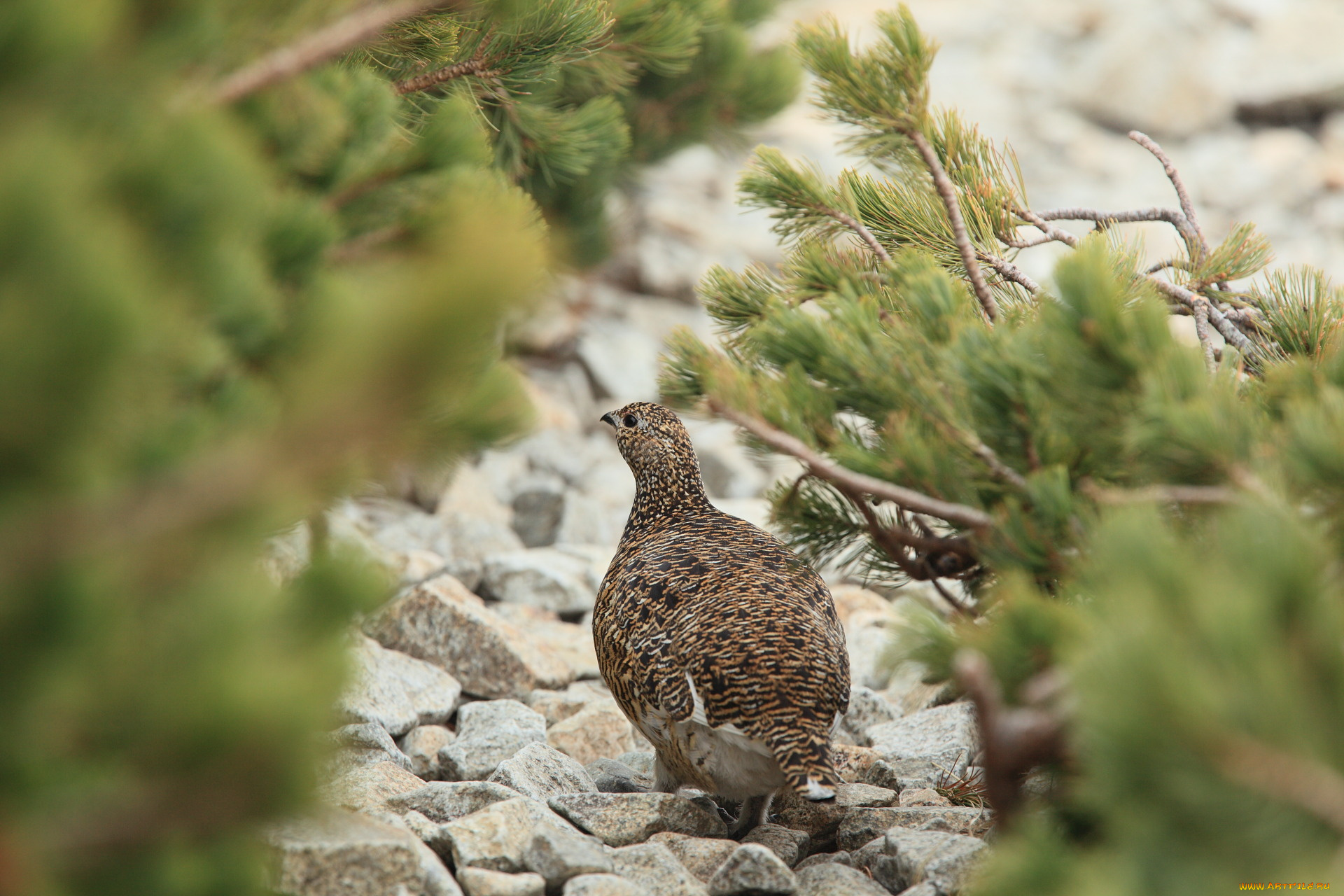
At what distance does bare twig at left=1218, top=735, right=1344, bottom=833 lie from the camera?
123cm

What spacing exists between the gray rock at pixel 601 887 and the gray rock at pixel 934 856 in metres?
0.69

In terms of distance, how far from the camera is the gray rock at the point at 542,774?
3244mm

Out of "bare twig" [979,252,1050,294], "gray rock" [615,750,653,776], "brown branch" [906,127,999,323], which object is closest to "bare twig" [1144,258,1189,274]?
"bare twig" [979,252,1050,294]

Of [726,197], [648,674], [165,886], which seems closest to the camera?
[165,886]

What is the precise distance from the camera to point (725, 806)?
3426 mm

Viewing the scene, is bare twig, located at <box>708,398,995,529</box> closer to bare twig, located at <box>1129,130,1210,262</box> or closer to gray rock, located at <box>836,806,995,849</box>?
gray rock, located at <box>836,806,995,849</box>

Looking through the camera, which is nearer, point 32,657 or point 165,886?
point 32,657

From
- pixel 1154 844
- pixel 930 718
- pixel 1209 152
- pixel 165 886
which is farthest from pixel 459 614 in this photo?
pixel 1209 152

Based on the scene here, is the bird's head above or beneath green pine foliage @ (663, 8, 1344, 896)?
beneath

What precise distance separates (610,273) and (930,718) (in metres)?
6.74

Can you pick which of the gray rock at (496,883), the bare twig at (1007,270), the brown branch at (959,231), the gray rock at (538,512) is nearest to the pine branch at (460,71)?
the brown branch at (959,231)

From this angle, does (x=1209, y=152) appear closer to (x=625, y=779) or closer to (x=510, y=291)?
(x=625, y=779)

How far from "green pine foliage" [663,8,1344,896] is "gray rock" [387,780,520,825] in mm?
1119

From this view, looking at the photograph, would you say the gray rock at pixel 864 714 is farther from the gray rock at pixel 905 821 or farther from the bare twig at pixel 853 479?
the bare twig at pixel 853 479
